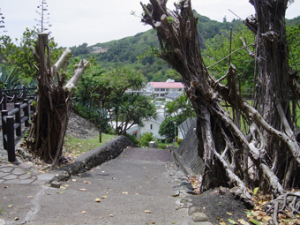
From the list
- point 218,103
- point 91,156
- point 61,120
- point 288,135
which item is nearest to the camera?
point 288,135

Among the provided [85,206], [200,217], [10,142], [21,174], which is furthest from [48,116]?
[200,217]

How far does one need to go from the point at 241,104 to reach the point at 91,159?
4.33 m

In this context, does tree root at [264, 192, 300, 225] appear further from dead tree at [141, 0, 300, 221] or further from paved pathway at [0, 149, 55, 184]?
paved pathway at [0, 149, 55, 184]

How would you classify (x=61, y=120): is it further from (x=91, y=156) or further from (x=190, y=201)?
(x=190, y=201)

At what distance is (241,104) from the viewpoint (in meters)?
5.34

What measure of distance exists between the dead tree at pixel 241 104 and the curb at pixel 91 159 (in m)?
2.71

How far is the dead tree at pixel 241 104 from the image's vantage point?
4637 mm

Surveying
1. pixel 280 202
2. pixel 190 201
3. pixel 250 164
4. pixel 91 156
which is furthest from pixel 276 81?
pixel 91 156

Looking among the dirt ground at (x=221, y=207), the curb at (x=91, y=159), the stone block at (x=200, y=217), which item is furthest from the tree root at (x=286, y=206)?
the curb at (x=91, y=159)

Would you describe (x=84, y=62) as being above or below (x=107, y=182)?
above

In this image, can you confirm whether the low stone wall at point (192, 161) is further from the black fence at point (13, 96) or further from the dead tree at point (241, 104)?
the black fence at point (13, 96)

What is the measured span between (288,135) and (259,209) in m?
1.49

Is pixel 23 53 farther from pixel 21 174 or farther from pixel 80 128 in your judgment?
pixel 21 174

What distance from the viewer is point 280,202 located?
378cm
